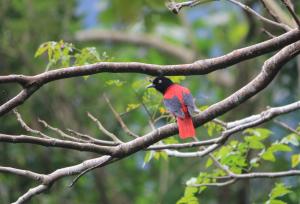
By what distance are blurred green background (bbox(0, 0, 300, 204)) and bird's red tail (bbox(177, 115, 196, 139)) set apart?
316cm

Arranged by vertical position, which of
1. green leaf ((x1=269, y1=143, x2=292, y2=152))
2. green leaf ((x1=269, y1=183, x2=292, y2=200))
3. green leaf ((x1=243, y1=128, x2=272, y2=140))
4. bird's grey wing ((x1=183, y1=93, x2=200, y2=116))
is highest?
bird's grey wing ((x1=183, y1=93, x2=200, y2=116))

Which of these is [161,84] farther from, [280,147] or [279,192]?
[279,192]

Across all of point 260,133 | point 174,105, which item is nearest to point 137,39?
point 174,105

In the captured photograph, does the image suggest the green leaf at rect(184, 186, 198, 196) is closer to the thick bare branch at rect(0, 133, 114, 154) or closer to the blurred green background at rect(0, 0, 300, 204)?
the thick bare branch at rect(0, 133, 114, 154)

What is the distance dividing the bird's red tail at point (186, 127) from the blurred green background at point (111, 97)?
124 inches

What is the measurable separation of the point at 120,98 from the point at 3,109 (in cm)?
743

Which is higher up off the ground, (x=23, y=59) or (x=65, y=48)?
(x=23, y=59)

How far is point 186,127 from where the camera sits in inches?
192

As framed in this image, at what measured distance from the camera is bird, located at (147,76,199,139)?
4883 millimetres

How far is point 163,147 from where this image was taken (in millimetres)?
4805

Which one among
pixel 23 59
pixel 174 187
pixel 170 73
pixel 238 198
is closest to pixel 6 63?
pixel 23 59

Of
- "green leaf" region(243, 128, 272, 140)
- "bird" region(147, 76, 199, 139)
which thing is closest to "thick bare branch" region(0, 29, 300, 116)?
"bird" region(147, 76, 199, 139)

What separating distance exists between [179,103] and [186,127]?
66 cm

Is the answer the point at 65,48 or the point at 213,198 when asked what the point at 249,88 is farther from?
the point at 213,198
